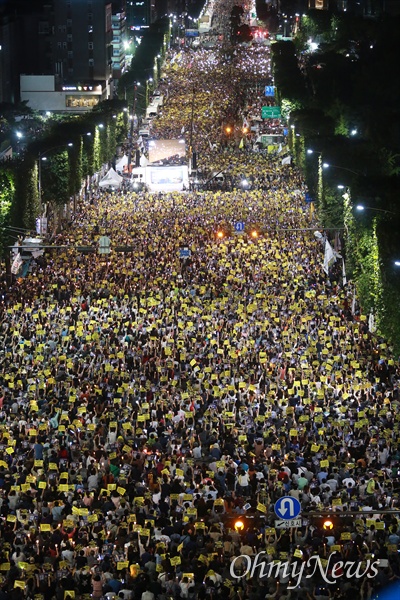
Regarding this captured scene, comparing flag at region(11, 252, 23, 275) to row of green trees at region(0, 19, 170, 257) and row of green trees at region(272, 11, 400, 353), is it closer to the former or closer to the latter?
row of green trees at region(0, 19, 170, 257)

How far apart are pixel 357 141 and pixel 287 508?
194 feet

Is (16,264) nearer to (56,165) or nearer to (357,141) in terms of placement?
(56,165)

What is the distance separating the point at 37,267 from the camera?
5756cm

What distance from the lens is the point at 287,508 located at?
24.6 meters

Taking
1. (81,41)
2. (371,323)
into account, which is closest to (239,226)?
(371,323)

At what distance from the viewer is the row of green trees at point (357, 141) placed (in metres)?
Result: 47.7

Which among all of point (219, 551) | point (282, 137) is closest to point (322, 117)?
point (282, 137)

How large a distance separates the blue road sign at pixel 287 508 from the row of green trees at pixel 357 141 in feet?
60.5

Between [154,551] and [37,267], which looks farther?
[37,267]

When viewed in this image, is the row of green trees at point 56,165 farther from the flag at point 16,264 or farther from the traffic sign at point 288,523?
the traffic sign at point 288,523

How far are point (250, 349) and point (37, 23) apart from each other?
11944 cm

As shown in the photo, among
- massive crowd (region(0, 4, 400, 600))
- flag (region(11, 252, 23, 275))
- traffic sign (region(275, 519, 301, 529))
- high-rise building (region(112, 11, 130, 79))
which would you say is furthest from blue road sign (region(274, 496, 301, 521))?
high-rise building (region(112, 11, 130, 79))

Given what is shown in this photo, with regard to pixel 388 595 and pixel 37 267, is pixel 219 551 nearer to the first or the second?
pixel 388 595

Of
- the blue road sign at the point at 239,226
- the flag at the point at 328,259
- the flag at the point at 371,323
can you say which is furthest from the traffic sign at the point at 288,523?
the blue road sign at the point at 239,226
